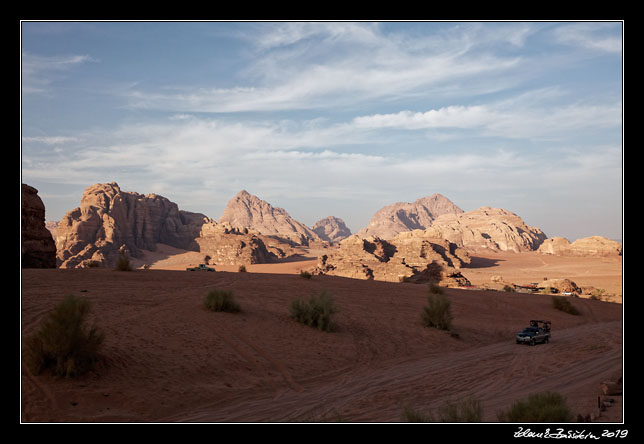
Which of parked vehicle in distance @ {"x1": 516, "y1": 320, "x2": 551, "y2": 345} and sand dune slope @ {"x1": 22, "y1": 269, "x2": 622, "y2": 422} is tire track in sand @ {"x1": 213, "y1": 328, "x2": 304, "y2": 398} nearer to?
sand dune slope @ {"x1": 22, "y1": 269, "x2": 622, "y2": 422}

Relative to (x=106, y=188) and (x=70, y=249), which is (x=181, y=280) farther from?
(x=106, y=188)

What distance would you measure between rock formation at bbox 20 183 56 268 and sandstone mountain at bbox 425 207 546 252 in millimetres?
105424

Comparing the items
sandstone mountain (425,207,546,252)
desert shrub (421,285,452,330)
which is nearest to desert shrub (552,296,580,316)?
desert shrub (421,285,452,330)

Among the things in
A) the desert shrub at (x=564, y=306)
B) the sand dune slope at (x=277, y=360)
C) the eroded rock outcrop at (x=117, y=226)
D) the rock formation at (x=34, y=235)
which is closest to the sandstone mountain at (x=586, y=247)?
the desert shrub at (x=564, y=306)

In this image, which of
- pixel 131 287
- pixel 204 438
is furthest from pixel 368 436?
pixel 131 287

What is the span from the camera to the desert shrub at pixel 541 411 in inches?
277

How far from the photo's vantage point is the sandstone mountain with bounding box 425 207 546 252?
133500 millimetres

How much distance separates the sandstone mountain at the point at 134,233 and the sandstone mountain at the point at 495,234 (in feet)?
192

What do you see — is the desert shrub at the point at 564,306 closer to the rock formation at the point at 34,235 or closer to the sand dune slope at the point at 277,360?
the sand dune slope at the point at 277,360

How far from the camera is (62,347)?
1073 cm

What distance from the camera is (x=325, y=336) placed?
18.5m

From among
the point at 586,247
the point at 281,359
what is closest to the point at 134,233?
the point at 281,359

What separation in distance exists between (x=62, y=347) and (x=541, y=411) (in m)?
10.2

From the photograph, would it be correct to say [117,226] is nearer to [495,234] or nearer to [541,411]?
[541,411]
